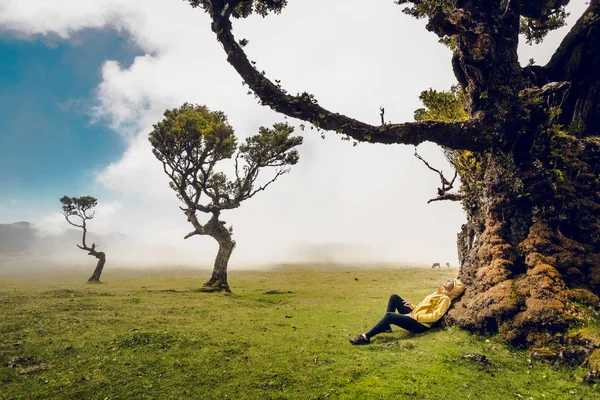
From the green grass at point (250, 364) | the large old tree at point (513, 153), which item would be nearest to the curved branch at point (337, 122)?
the large old tree at point (513, 153)

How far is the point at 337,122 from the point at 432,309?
293 inches

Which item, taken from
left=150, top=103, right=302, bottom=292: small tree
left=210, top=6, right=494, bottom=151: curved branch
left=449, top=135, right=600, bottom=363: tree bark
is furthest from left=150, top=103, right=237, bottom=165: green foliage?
left=449, top=135, right=600, bottom=363: tree bark

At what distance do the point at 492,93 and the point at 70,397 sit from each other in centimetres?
1494

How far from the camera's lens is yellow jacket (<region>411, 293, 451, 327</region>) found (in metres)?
9.74

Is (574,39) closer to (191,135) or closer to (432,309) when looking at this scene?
(432,309)

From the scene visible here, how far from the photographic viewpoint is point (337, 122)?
36.6 ft

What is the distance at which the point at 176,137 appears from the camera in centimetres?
2694

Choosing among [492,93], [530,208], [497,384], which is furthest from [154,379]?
[492,93]

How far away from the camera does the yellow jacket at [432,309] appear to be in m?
9.74

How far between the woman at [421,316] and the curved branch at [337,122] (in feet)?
17.5

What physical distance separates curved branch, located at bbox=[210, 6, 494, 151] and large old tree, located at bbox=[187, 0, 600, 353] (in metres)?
0.04

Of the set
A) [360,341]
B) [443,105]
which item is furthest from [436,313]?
[443,105]

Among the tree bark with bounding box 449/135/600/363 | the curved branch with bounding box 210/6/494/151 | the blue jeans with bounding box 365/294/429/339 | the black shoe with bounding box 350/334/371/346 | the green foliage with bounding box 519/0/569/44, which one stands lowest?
the black shoe with bounding box 350/334/371/346

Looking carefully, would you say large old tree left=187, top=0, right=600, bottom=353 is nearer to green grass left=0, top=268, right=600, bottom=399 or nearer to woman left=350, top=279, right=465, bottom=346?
woman left=350, top=279, right=465, bottom=346
